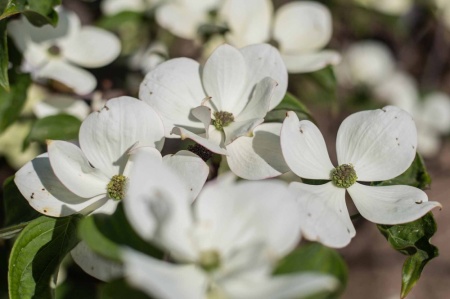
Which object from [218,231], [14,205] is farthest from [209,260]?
[14,205]

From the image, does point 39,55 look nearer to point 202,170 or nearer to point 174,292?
point 202,170

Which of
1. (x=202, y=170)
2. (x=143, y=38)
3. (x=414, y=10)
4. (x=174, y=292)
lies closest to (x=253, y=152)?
(x=202, y=170)

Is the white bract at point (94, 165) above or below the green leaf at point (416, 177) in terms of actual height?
above

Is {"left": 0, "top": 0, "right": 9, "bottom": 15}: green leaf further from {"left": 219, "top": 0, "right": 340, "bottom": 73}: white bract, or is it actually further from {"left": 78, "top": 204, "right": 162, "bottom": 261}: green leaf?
{"left": 219, "top": 0, "right": 340, "bottom": 73}: white bract

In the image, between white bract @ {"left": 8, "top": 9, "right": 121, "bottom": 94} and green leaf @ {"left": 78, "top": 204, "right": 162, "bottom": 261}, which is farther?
white bract @ {"left": 8, "top": 9, "right": 121, "bottom": 94}

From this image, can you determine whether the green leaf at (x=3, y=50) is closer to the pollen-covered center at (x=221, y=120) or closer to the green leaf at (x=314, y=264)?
the pollen-covered center at (x=221, y=120)

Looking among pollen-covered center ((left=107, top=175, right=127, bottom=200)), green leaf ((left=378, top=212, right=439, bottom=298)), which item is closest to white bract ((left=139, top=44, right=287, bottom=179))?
pollen-covered center ((left=107, top=175, right=127, bottom=200))

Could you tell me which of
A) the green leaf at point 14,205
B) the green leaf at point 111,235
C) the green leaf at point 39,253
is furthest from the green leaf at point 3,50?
the green leaf at point 111,235
